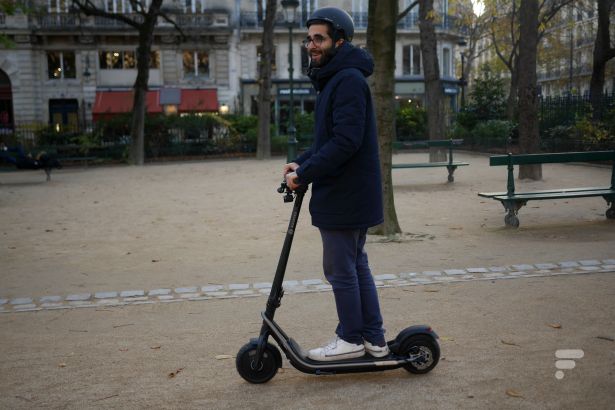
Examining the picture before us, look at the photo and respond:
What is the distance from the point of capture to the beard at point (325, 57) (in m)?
3.80

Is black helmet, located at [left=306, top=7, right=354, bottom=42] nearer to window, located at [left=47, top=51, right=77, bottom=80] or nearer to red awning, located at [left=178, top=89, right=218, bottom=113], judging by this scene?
red awning, located at [left=178, top=89, right=218, bottom=113]

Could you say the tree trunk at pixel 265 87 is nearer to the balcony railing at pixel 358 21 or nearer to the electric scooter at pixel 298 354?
the balcony railing at pixel 358 21

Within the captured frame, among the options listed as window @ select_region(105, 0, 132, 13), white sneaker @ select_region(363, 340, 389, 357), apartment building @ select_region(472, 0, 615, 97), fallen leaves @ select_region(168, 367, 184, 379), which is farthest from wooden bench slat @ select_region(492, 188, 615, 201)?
window @ select_region(105, 0, 132, 13)

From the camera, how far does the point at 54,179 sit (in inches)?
848

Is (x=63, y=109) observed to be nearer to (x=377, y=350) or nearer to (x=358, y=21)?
(x=358, y=21)

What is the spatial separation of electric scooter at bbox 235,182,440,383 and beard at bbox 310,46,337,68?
659mm

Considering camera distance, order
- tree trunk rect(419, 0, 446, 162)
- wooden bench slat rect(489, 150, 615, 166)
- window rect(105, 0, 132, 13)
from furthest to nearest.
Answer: window rect(105, 0, 132, 13), tree trunk rect(419, 0, 446, 162), wooden bench slat rect(489, 150, 615, 166)

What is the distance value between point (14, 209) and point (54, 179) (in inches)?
325

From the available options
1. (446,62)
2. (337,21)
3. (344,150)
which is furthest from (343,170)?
(446,62)

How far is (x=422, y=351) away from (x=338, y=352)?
1.54 feet

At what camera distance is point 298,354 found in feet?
12.8

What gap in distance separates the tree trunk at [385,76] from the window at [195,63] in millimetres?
37841

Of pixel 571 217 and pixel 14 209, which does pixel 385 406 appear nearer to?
pixel 571 217

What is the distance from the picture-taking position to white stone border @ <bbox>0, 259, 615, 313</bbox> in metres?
6.10
